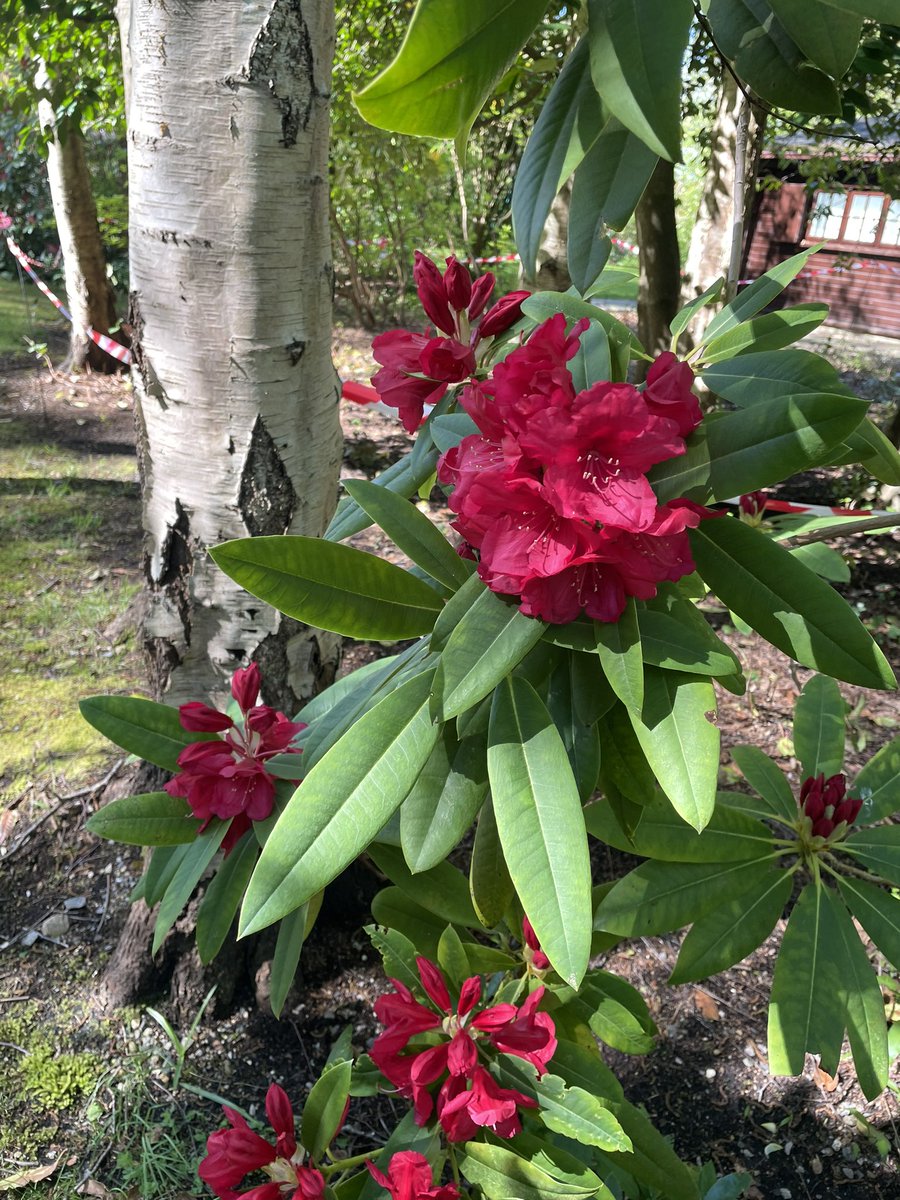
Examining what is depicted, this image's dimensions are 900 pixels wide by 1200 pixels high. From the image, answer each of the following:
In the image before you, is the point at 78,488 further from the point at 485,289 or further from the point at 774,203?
the point at 774,203

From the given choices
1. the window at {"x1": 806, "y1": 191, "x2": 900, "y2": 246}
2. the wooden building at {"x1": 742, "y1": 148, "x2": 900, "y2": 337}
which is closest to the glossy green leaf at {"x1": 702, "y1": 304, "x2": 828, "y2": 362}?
the wooden building at {"x1": 742, "y1": 148, "x2": 900, "y2": 337}

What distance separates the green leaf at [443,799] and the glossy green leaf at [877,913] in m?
0.77

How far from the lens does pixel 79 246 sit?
233 inches

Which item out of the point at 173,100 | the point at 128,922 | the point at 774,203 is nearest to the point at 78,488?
the point at 128,922

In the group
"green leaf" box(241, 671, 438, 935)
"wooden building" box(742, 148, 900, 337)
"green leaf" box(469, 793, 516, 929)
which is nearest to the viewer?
"green leaf" box(241, 671, 438, 935)

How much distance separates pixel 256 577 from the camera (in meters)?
0.71

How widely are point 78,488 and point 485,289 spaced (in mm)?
4077

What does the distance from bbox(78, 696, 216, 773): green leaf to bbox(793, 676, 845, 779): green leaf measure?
1.04 metres

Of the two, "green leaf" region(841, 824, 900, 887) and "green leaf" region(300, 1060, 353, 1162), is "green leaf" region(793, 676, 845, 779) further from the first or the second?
"green leaf" region(300, 1060, 353, 1162)

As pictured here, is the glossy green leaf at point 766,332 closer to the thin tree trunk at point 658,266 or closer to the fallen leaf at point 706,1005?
the fallen leaf at point 706,1005

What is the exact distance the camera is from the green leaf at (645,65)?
20.0 inches

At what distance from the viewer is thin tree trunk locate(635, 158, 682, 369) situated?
321 centimetres

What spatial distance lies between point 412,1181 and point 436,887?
1.33 feet

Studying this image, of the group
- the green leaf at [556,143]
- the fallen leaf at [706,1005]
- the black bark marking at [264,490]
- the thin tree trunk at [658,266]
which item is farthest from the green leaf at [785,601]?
the thin tree trunk at [658,266]
